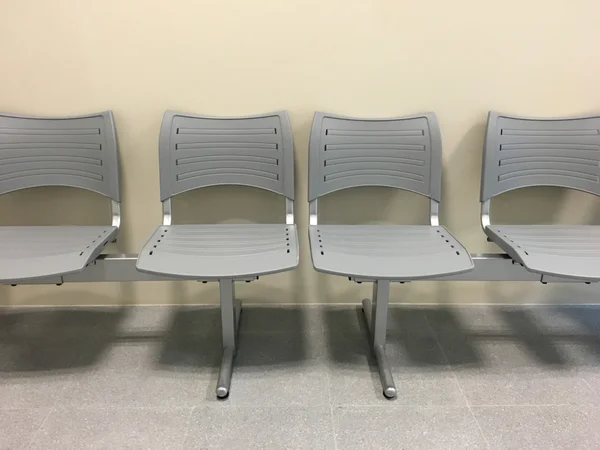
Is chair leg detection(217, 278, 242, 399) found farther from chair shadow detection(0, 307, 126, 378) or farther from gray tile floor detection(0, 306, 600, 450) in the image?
chair shadow detection(0, 307, 126, 378)

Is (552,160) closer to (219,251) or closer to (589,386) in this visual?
(589,386)

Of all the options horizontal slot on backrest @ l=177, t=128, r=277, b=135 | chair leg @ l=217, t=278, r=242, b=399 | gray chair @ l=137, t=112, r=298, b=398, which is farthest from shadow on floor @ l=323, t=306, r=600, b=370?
horizontal slot on backrest @ l=177, t=128, r=277, b=135

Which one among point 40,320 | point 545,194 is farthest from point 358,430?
point 40,320

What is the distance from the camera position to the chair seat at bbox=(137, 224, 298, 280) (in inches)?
59.6

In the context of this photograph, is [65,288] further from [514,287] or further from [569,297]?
[569,297]

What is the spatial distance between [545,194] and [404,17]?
97cm

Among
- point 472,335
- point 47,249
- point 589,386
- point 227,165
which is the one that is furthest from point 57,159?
point 589,386

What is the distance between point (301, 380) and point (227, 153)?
908 millimetres

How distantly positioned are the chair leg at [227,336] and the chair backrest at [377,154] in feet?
1.59

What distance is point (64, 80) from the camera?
1.92 m

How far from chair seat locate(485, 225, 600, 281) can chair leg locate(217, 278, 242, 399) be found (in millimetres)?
1006

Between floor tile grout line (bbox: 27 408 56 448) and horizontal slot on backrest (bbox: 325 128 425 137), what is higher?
horizontal slot on backrest (bbox: 325 128 425 137)

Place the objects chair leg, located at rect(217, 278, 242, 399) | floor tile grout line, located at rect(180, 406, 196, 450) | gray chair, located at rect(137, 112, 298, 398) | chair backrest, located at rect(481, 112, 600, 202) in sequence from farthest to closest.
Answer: chair backrest, located at rect(481, 112, 600, 202) → gray chair, located at rect(137, 112, 298, 398) → chair leg, located at rect(217, 278, 242, 399) → floor tile grout line, located at rect(180, 406, 196, 450)

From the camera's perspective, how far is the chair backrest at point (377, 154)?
189 cm
